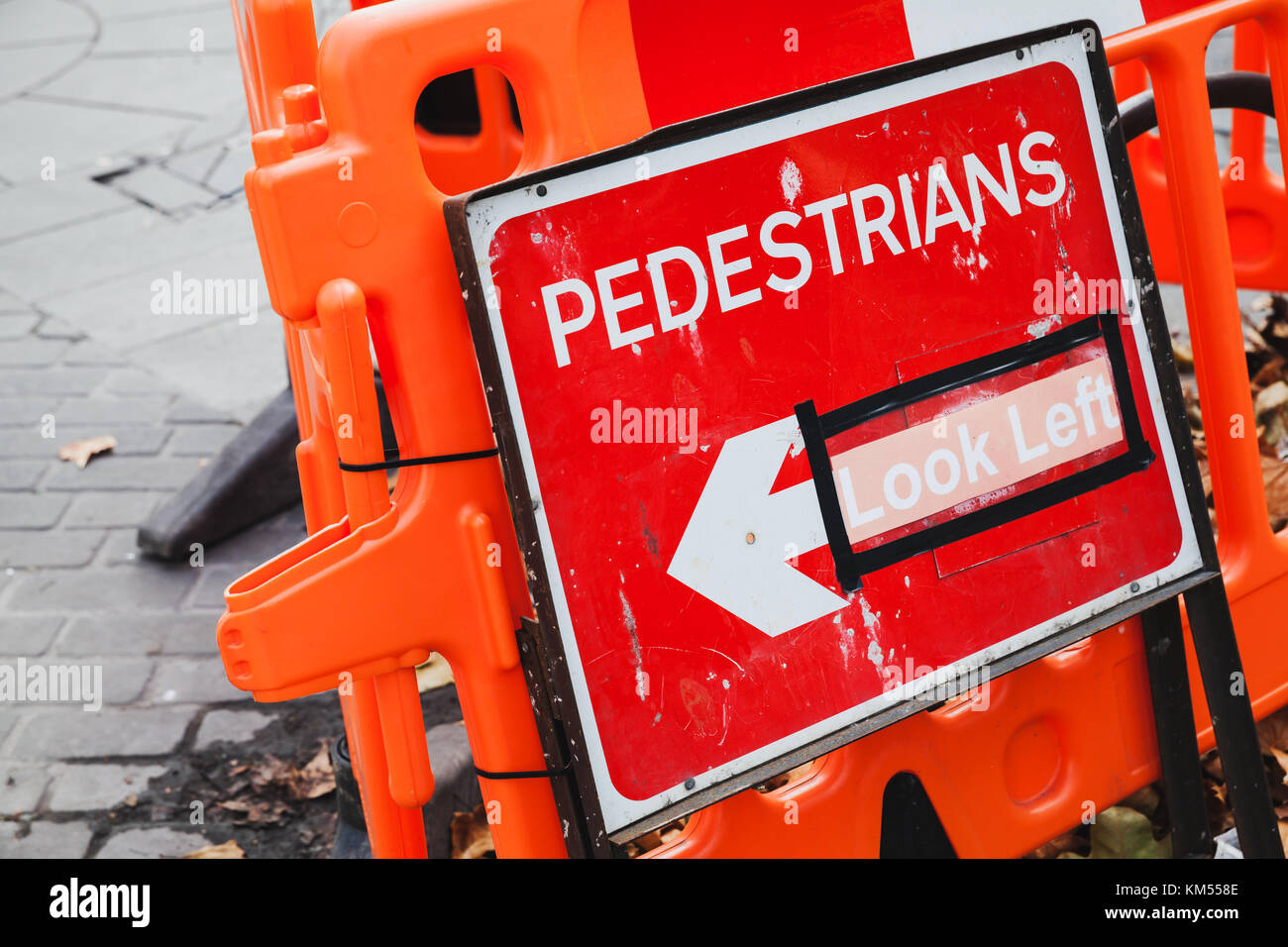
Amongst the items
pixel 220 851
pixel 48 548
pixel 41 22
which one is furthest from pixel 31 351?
pixel 41 22

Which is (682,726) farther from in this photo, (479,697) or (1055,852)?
(1055,852)

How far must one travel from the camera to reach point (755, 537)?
166 cm

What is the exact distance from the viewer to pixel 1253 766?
2.10 metres

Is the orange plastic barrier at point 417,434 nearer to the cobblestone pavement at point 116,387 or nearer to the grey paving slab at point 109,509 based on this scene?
the cobblestone pavement at point 116,387

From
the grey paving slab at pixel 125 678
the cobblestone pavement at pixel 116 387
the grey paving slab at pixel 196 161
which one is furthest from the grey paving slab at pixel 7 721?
the grey paving slab at pixel 196 161

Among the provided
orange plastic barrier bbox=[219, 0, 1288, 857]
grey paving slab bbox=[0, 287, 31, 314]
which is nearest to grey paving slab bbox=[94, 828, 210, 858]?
orange plastic barrier bbox=[219, 0, 1288, 857]

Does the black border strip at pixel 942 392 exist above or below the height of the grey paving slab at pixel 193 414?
below

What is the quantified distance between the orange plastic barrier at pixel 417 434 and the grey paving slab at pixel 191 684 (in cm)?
146

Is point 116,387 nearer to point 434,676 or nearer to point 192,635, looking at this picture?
point 192,635

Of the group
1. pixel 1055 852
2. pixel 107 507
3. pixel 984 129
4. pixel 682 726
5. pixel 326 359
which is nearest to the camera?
pixel 326 359

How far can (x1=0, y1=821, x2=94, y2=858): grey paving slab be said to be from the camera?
2.73 m

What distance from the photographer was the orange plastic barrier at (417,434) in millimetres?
1497

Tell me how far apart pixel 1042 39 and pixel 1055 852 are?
1.53 m
